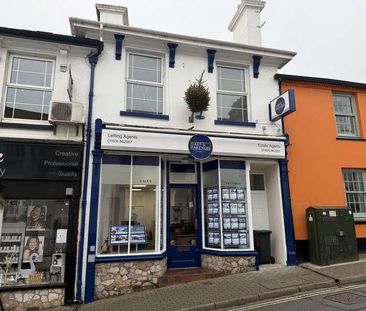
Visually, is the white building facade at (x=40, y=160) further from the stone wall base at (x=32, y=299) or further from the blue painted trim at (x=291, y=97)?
the blue painted trim at (x=291, y=97)

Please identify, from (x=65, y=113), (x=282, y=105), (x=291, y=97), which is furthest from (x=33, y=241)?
(x=291, y=97)

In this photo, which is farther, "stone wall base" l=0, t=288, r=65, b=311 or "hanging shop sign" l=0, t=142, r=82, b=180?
"hanging shop sign" l=0, t=142, r=82, b=180

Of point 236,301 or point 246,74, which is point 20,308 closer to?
point 236,301

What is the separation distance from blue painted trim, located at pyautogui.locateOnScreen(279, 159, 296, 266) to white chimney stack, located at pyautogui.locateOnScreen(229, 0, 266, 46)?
4450 millimetres

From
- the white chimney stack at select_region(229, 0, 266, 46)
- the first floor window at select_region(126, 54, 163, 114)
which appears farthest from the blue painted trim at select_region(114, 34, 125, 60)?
the white chimney stack at select_region(229, 0, 266, 46)

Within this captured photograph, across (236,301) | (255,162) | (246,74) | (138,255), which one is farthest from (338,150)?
(138,255)

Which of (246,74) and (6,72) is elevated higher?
(246,74)

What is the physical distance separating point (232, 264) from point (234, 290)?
1.34 m

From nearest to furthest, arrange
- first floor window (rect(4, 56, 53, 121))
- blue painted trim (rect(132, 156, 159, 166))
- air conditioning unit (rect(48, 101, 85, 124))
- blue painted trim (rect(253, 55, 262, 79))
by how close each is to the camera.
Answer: air conditioning unit (rect(48, 101, 85, 124)), first floor window (rect(4, 56, 53, 121)), blue painted trim (rect(132, 156, 159, 166)), blue painted trim (rect(253, 55, 262, 79))

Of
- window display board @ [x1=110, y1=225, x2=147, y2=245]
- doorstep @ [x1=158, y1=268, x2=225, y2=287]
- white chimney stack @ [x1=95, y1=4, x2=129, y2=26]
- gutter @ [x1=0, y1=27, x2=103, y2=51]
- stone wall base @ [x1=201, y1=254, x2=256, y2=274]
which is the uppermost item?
white chimney stack @ [x1=95, y1=4, x2=129, y2=26]

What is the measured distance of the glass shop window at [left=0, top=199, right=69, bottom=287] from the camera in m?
6.81

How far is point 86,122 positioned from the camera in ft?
25.6

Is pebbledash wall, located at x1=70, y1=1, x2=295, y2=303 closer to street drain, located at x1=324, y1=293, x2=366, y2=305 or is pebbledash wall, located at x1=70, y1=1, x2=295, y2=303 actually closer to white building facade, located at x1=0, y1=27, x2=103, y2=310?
white building facade, located at x1=0, y1=27, x2=103, y2=310

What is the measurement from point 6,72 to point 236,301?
309 inches
